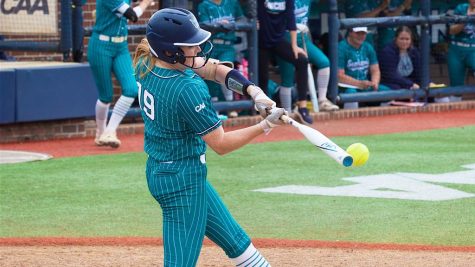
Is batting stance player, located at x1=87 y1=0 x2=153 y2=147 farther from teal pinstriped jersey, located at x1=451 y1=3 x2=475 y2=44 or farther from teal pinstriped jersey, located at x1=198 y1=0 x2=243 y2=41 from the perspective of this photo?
teal pinstriped jersey, located at x1=451 y1=3 x2=475 y2=44

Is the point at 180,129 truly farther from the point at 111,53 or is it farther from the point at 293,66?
the point at 293,66

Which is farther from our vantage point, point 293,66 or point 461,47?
point 461,47

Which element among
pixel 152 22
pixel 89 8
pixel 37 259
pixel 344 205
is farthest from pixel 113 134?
pixel 152 22

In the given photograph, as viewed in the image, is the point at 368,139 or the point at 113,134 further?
the point at 368,139

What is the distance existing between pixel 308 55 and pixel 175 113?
9011 millimetres

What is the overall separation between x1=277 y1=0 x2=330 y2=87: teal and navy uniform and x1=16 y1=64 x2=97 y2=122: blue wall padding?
8.22 ft

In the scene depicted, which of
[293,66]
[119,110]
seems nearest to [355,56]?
[293,66]

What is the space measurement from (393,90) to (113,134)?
4.81m

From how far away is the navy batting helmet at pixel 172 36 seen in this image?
4945 mm

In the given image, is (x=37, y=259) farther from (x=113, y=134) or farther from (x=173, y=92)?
(x=113, y=134)

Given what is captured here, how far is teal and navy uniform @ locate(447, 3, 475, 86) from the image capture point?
14891 millimetres

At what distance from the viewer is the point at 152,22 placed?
5016 millimetres

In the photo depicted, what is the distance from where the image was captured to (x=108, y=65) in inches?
436

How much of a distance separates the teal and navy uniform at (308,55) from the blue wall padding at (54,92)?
98.6 inches
